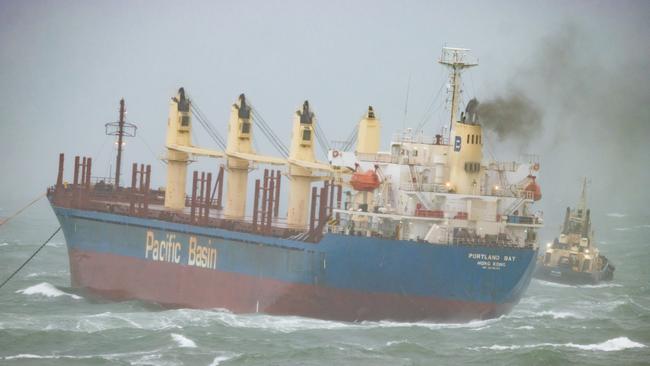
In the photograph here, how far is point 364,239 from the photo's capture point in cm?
4800

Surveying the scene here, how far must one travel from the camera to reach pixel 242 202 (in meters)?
60.1

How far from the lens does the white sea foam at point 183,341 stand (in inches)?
1756

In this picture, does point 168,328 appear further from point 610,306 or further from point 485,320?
point 610,306

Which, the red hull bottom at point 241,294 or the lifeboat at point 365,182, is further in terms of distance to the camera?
the lifeboat at point 365,182

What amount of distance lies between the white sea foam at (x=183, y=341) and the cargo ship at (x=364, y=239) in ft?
19.1

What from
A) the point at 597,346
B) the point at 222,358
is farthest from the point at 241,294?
the point at 597,346

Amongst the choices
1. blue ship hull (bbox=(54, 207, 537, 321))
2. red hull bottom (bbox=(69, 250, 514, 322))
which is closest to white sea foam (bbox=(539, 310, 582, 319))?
blue ship hull (bbox=(54, 207, 537, 321))

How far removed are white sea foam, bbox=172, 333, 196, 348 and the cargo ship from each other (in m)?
5.81

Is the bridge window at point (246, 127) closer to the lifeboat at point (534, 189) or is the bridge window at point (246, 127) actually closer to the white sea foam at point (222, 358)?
the lifeboat at point (534, 189)

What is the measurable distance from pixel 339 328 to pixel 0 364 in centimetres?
1276

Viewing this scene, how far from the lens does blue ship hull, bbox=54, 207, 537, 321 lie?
47.7 meters

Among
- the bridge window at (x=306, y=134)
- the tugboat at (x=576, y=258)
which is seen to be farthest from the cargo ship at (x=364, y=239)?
the tugboat at (x=576, y=258)

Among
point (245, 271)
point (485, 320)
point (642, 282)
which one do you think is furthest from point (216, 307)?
point (642, 282)

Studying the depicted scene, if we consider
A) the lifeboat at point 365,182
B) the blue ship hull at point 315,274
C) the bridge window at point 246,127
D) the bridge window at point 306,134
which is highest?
the bridge window at point 246,127
